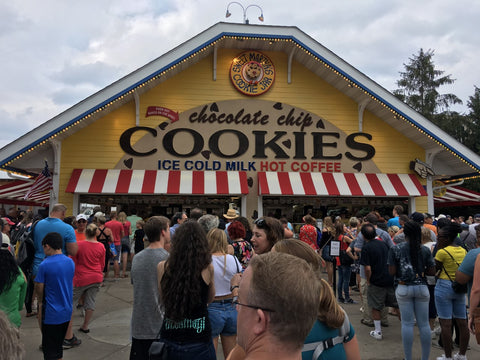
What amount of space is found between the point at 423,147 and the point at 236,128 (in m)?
7.32

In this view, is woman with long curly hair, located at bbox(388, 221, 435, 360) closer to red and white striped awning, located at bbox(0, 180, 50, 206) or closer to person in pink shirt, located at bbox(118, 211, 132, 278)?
person in pink shirt, located at bbox(118, 211, 132, 278)

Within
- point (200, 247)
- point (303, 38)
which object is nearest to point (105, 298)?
point (200, 247)

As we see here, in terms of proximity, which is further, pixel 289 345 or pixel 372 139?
pixel 372 139

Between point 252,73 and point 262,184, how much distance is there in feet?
13.8

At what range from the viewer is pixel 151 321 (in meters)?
3.26

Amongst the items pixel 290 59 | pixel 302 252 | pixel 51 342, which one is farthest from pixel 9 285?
pixel 290 59

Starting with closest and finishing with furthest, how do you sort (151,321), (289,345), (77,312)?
1. (289,345)
2. (151,321)
3. (77,312)

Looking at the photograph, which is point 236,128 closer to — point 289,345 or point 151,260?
point 151,260

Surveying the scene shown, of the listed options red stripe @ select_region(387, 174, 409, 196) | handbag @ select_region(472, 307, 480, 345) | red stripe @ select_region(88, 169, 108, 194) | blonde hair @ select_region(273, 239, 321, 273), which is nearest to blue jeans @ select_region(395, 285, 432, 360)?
handbag @ select_region(472, 307, 480, 345)

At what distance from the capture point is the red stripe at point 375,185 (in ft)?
41.5

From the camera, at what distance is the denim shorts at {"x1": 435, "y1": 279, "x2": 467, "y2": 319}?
4.64 m

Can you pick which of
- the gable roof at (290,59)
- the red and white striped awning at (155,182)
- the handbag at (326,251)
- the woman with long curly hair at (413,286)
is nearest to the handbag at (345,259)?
the handbag at (326,251)

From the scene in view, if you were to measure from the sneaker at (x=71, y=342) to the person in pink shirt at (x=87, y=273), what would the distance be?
537 mm

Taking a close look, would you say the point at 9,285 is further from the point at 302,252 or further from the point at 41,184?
the point at 41,184
